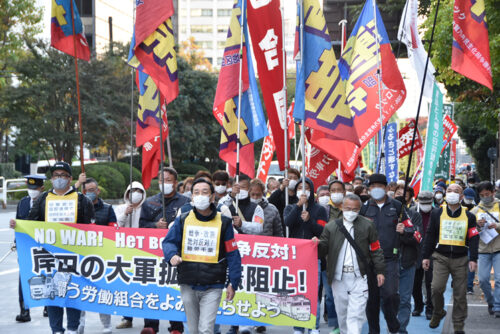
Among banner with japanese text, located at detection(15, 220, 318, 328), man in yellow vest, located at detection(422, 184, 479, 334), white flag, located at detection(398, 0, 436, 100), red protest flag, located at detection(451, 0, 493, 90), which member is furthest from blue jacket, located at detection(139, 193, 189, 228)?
white flag, located at detection(398, 0, 436, 100)

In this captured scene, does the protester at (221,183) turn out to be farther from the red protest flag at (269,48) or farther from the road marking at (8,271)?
the road marking at (8,271)

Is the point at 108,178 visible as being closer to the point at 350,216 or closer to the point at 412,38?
the point at 412,38

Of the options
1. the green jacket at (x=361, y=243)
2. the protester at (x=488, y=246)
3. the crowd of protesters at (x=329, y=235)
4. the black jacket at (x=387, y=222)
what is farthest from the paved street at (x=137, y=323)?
the green jacket at (x=361, y=243)

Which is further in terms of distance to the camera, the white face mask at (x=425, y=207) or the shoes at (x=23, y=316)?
the white face mask at (x=425, y=207)

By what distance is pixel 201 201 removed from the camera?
695cm

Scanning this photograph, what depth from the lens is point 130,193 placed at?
32.4ft

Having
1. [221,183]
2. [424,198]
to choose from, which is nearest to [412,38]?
[424,198]

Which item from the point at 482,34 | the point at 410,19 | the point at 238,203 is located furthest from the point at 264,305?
the point at 410,19

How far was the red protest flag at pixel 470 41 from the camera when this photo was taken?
10.6 metres

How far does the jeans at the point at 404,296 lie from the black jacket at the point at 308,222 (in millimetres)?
1239

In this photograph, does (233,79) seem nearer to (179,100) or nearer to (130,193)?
(130,193)

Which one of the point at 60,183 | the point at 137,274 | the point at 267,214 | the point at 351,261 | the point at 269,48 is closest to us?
the point at 351,261

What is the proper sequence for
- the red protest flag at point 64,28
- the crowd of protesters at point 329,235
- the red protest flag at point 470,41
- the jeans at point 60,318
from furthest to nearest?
the red protest flag at point 470,41, the red protest flag at point 64,28, the jeans at point 60,318, the crowd of protesters at point 329,235

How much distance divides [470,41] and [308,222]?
11.8ft
